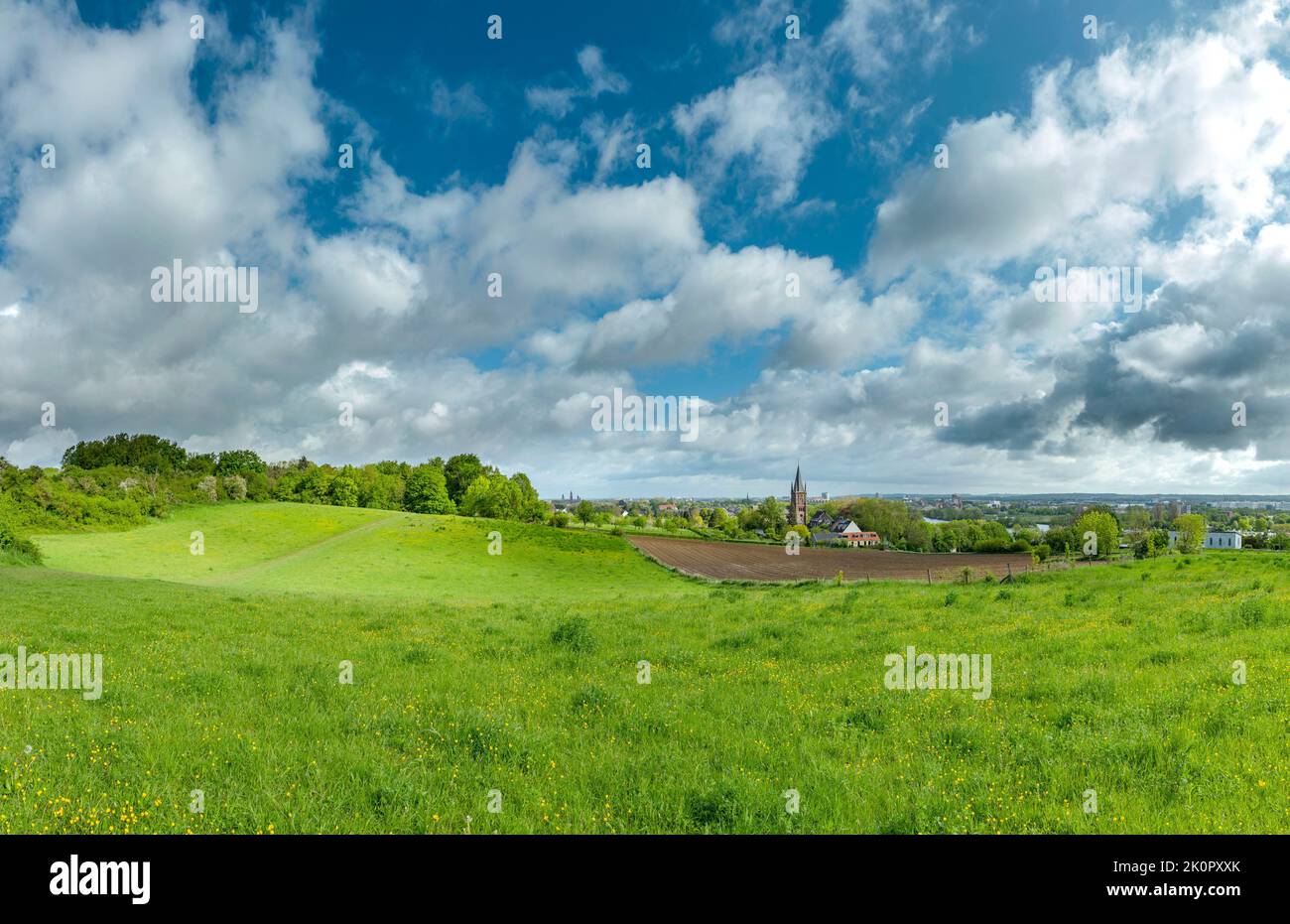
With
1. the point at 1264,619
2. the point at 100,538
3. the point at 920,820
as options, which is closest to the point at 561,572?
the point at 100,538

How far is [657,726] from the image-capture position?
29.1 feet

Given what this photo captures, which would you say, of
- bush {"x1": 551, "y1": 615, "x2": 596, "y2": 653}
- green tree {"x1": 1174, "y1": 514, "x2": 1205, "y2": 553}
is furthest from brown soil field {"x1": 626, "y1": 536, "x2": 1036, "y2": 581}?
green tree {"x1": 1174, "y1": 514, "x2": 1205, "y2": 553}

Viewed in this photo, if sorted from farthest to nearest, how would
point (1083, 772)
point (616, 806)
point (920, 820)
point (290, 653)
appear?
1. point (290, 653)
2. point (1083, 772)
3. point (616, 806)
4. point (920, 820)

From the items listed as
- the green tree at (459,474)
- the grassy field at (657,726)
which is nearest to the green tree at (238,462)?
the green tree at (459,474)

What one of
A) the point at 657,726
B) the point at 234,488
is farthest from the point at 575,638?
the point at 234,488

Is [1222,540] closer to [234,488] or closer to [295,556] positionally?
[295,556]

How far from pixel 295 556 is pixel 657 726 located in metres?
72.8

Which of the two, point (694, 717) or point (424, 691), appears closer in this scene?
point (694, 717)

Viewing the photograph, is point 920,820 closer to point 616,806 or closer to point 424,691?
point 616,806

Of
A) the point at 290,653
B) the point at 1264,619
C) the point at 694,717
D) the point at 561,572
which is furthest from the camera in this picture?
the point at 561,572

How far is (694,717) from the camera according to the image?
917 cm
